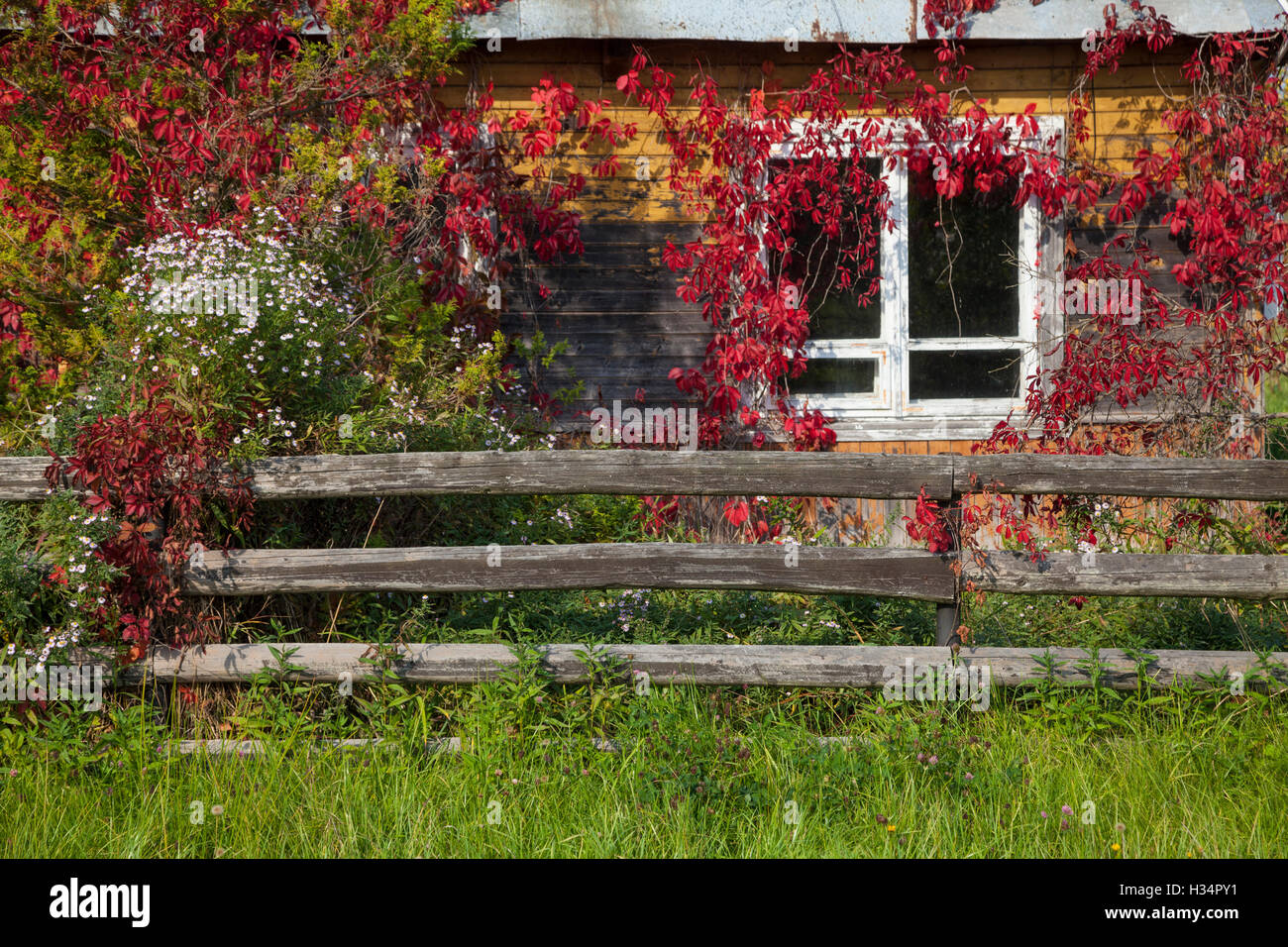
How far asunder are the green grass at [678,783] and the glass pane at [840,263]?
3.54 m

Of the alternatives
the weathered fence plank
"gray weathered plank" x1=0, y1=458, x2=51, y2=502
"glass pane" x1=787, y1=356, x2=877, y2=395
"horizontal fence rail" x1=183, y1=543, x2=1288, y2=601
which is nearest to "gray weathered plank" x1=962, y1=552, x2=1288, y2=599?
"horizontal fence rail" x1=183, y1=543, x2=1288, y2=601

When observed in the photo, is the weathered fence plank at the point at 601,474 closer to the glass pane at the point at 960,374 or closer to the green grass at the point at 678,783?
the green grass at the point at 678,783

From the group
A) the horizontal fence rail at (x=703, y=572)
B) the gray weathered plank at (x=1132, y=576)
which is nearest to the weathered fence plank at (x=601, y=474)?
the horizontal fence rail at (x=703, y=572)

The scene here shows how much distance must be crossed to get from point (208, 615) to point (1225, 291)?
6.41 m

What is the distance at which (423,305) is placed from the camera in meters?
5.94

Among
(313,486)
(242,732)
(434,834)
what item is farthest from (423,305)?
(434,834)

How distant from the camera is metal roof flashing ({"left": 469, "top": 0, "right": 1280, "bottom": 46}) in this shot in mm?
6043

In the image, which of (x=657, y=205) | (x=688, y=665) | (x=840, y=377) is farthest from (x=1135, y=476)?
(x=657, y=205)

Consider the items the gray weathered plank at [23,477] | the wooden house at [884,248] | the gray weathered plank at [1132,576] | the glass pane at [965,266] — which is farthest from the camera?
the glass pane at [965,266]

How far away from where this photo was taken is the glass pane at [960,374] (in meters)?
6.76

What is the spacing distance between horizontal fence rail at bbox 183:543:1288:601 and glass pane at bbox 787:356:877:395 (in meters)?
3.04

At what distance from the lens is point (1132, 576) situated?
3840 millimetres
